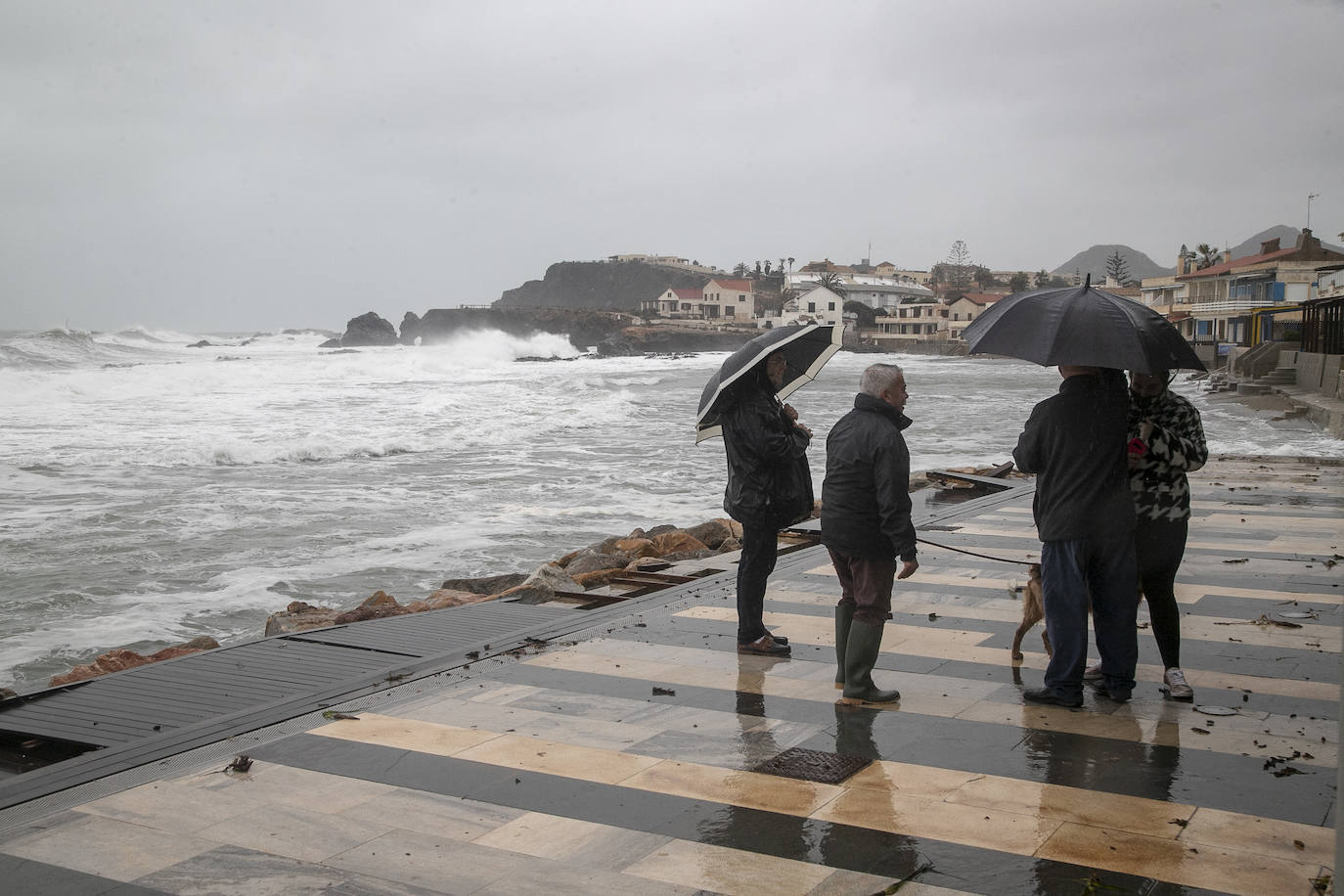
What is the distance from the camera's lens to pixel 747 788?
4395 mm

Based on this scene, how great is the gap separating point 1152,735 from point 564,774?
253 cm

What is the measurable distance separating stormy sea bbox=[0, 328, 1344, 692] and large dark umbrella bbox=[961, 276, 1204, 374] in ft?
22.3

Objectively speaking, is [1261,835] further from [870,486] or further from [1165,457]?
[870,486]

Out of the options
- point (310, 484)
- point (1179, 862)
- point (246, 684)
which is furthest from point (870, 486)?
point (310, 484)

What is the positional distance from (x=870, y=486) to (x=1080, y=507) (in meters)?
0.92

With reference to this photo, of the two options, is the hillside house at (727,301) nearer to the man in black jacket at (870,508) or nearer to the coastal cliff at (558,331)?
the coastal cliff at (558,331)

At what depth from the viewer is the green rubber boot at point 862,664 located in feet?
17.7

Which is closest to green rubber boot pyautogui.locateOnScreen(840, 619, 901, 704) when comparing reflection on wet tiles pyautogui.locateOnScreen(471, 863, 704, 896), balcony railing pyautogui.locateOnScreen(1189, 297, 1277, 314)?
reflection on wet tiles pyautogui.locateOnScreen(471, 863, 704, 896)

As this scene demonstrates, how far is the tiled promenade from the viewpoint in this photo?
12.0 ft

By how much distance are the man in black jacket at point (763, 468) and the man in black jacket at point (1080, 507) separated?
51.1 inches

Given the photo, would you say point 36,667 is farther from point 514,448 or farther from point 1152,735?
point 514,448

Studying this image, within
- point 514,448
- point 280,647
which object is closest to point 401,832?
point 280,647

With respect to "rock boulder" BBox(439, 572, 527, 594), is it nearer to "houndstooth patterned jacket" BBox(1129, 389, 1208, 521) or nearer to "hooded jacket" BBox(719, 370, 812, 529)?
"hooded jacket" BBox(719, 370, 812, 529)

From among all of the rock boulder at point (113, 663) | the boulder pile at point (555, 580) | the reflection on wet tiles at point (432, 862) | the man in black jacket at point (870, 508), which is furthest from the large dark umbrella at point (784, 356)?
the rock boulder at point (113, 663)
